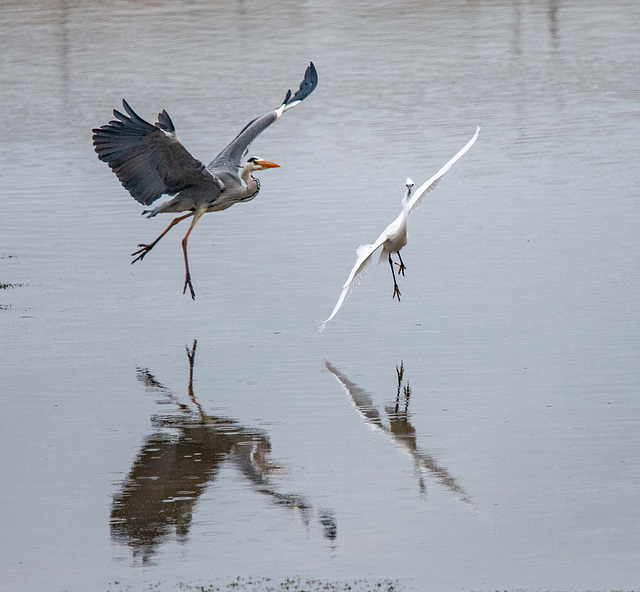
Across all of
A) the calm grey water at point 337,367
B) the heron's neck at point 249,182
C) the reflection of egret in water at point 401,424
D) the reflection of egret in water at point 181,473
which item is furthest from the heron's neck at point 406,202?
the reflection of egret in water at point 181,473

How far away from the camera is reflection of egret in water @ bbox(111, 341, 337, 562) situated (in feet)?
21.8

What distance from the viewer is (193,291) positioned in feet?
38.2

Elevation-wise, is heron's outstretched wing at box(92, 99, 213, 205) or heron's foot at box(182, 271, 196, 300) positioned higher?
heron's outstretched wing at box(92, 99, 213, 205)

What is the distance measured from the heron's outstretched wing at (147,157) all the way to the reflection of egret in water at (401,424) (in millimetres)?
2749

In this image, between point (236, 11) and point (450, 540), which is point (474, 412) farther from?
point (236, 11)

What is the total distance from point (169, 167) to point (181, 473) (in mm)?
4859

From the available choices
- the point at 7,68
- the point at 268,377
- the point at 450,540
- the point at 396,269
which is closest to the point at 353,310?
the point at 396,269

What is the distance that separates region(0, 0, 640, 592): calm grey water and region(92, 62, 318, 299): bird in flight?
2.16 ft

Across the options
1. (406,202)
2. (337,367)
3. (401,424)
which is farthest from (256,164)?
(401,424)

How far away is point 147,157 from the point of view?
1152 cm

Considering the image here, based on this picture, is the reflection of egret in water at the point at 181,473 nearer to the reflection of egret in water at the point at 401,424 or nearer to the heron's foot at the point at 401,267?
the reflection of egret in water at the point at 401,424

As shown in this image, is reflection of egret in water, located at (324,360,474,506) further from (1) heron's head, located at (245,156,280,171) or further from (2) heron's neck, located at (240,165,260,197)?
(1) heron's head, located at (245,156,280,171)

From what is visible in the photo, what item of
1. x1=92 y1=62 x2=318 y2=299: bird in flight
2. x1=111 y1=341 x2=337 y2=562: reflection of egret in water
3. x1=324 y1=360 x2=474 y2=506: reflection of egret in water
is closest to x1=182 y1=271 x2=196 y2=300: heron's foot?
x1=92 y1=62 x2=318 y2=299: bird in flight

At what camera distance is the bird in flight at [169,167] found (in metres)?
11.1
